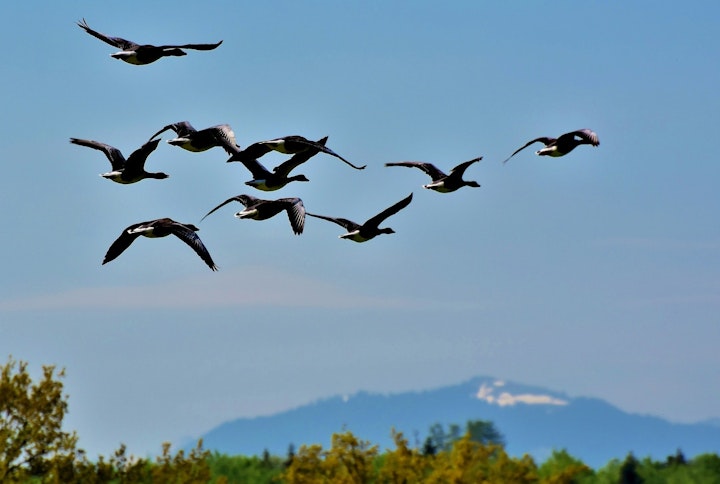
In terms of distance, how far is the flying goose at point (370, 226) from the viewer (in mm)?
21948

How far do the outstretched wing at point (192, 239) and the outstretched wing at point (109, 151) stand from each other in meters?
2.63

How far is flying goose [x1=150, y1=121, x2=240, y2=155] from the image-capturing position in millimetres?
20766

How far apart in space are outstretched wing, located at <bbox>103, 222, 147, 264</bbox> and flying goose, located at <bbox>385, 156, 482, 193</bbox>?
17.4 ft

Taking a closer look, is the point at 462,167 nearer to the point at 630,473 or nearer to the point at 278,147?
the point at 278,147

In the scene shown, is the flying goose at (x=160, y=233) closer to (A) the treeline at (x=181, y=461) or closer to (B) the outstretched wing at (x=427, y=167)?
(B) the outstretched wing at (x=427, y=167)

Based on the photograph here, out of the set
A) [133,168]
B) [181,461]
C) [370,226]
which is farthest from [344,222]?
[181,461]

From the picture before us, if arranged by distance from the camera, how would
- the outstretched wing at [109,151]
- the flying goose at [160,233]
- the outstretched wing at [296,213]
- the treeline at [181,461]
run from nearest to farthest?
1. the flying goose at [160,233]
2. the outstretched wing at [296,213]
3. the outstretched wing at [109,151]
4. the treeline at [181,461]

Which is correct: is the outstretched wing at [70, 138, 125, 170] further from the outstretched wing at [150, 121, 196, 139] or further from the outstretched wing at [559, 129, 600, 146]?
the outstretched wing at [559, 129, 600, 146]

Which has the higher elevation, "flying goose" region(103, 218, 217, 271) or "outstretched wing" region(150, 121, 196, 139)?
"outstretched wing" region(150, 121, 196, 139)

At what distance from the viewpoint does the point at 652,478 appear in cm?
7812

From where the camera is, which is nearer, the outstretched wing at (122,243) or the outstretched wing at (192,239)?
the outstretched wing at (192,239)

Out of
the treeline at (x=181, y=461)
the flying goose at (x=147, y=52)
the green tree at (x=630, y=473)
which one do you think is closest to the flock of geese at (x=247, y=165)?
the flying goose at (x=147, y=52)

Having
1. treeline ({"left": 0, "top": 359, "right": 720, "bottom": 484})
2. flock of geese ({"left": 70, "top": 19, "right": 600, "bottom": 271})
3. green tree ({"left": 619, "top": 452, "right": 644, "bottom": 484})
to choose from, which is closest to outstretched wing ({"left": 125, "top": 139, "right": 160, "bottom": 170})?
flock of geese ({"left": 70, "top": 19, "right": 600, "bottom": 271})

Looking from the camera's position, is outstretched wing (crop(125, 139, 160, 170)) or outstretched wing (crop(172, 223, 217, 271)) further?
outstretched wing (crop(125, 139, 160, 170))
